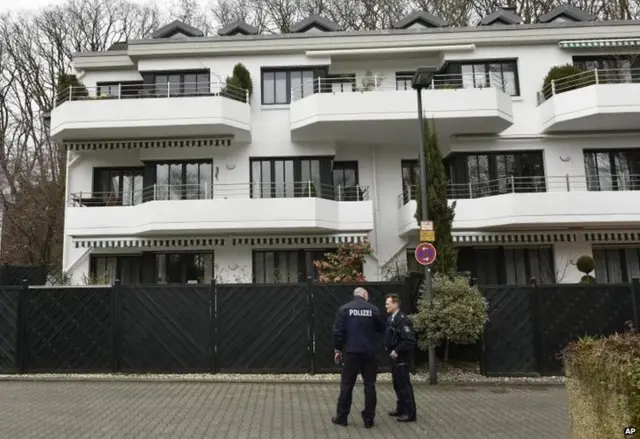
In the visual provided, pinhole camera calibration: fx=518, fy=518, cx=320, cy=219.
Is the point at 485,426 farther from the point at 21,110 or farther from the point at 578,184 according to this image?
the point at 21,110

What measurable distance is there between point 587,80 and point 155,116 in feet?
51.2

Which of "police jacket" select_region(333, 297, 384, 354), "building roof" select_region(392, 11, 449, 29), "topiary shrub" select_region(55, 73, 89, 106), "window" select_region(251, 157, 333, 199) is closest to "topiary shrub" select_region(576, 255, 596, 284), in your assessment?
"window" select_region(251, 157, 333, 199)

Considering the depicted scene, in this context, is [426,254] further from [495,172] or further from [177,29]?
[177,29]

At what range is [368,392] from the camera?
24.8ft

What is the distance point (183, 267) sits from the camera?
1925 cm

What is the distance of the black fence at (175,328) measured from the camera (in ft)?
38.3

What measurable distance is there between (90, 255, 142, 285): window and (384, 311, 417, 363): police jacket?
13.8 metres

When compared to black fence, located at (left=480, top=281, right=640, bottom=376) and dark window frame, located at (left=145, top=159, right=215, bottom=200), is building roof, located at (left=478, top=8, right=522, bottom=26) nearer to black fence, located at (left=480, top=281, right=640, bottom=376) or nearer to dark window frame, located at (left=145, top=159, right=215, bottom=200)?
dark window frame, located at (left=145, top=159, right=215, bottom=200)

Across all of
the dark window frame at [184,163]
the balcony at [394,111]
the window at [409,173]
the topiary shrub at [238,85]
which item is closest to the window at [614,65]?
the balcony at [394,111]

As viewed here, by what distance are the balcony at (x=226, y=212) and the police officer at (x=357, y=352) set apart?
9.74 meters

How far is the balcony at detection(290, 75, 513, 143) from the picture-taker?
59.0 feet

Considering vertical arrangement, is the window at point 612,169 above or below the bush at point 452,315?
above

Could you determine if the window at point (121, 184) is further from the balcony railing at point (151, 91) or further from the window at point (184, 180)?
the balcony railing at point (151, 91)

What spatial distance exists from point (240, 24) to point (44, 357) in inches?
602
